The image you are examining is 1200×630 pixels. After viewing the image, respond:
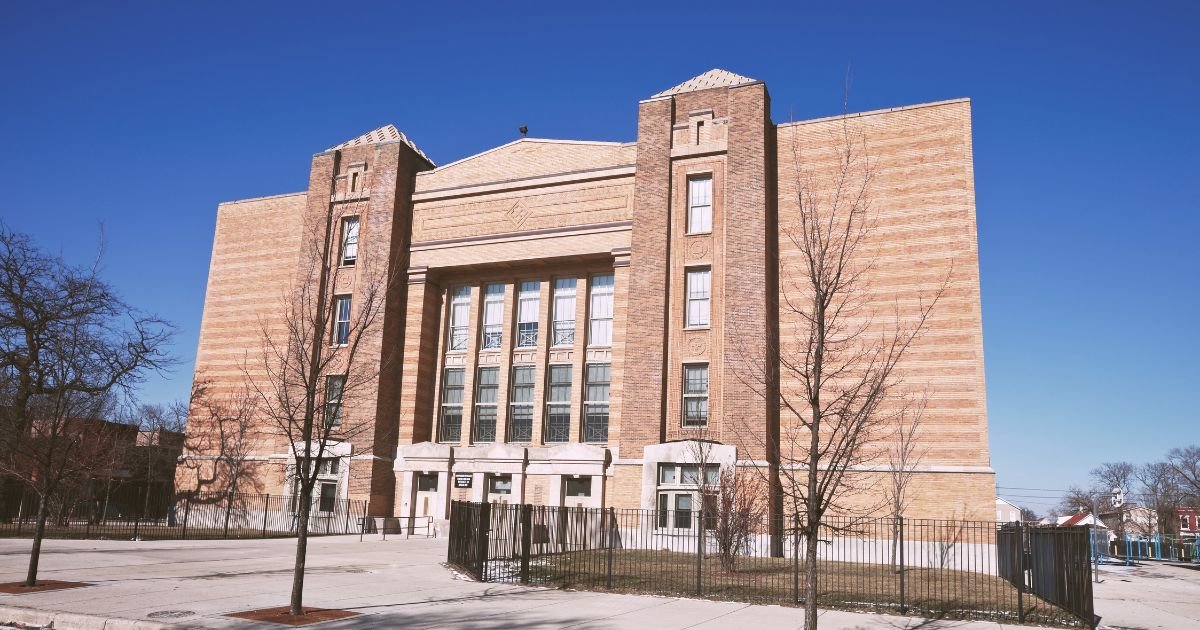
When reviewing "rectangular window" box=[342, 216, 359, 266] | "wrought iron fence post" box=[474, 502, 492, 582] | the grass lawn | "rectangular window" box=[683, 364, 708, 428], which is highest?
"rectangular window" box=[342, 216, 359, 266]

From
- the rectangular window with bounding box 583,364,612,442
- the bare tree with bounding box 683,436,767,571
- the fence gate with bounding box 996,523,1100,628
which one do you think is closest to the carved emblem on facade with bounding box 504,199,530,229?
the rectangular window with bounding box 583,364,612,442

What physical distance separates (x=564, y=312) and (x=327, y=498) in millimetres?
13162

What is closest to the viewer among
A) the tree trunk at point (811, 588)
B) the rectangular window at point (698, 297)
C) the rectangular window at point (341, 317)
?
the tree trunk at point (811, 588)

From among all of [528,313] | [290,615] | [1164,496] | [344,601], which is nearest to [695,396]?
[528,313]

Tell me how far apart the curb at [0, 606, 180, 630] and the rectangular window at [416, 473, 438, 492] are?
79.1 feet

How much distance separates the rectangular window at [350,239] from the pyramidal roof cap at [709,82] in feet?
50.4

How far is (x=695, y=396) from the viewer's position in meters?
31.7

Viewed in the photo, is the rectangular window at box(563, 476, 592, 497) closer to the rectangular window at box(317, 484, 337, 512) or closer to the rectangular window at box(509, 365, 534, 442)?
the rectangular window at box(509, 365, 534, 442)

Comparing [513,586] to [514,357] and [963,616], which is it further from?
[514,357]

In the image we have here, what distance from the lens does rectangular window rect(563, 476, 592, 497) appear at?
111ft

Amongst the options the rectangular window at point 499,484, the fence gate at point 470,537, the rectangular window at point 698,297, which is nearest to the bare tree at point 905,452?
the rectangular window at point 698,297

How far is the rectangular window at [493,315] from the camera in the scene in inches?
1494

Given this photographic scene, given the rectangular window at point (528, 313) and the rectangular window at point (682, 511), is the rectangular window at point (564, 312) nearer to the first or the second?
the rectangular window at point (528, 313)

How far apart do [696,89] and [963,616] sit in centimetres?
2413
